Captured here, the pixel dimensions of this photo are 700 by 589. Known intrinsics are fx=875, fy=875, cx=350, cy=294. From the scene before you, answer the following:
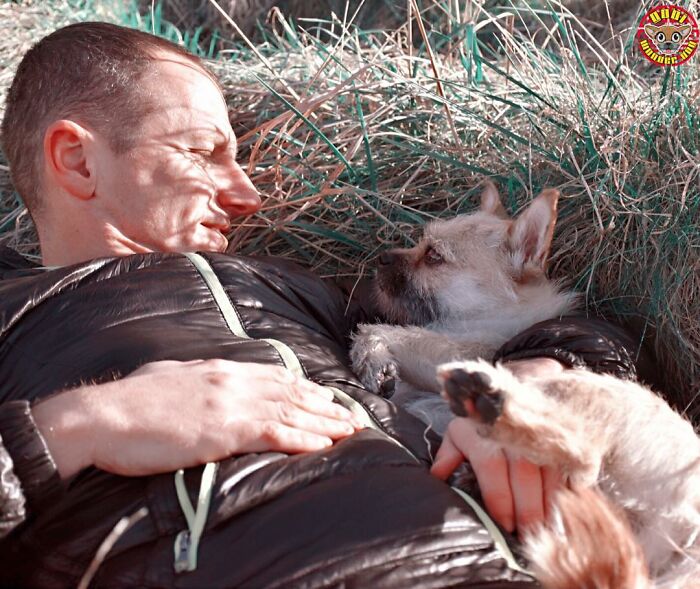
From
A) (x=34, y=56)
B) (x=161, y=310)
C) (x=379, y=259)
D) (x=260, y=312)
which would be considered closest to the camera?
(x=161, y=310)

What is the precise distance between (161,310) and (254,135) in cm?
166

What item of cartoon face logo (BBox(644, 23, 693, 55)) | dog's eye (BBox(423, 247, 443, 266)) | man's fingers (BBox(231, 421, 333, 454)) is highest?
cartoon face logo (BBox(644, 23, 693, 55))

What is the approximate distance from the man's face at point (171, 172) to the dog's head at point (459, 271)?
690mm

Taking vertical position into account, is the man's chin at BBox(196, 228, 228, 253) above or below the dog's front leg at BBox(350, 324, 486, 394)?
above

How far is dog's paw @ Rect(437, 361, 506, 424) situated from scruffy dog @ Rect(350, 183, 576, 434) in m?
0.94

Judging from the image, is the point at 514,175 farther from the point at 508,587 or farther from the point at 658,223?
the point at 508,587

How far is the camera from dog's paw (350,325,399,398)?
287 centimetres

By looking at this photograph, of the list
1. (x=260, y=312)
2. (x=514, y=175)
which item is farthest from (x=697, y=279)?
(x=260, y=312)

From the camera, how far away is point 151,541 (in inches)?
75.3

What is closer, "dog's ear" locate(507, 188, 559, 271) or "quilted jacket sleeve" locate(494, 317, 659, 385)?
"quilted jacket sleeve" locate(494, 317, 659, 385)

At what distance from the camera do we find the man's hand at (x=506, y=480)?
209 cm

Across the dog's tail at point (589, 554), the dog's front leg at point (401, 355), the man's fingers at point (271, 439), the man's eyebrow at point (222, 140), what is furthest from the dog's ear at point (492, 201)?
the dog's tail at point (589, 554)

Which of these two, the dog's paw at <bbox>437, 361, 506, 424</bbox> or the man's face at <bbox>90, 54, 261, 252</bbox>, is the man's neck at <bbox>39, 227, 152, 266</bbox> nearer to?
the man's face at <bbox>90, 54, 261, 252</bbox>

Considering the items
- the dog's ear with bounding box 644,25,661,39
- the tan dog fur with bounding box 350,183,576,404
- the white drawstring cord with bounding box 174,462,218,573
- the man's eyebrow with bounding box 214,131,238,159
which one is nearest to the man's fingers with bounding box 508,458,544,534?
the white drawstring cord with bounding box 174,462,218,573
